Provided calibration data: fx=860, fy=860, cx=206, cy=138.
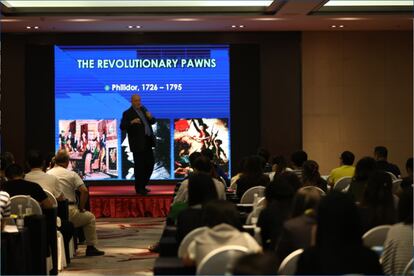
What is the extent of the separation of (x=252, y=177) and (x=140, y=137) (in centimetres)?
441

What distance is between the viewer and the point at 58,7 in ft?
44.4

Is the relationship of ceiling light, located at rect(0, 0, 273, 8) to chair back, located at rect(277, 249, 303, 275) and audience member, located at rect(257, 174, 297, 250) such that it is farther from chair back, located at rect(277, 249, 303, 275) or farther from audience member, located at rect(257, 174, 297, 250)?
chair back, located at rect(277, 249, 303, 275)

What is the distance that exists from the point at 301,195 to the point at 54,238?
3.82 m

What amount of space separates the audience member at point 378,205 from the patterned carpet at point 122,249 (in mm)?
2933

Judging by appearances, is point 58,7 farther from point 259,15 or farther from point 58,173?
point 58,173

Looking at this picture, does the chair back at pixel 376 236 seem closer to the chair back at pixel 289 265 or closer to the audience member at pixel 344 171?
the chair back at pixel 289 265

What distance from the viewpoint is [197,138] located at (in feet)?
52.6

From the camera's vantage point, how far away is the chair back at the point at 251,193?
906 cm

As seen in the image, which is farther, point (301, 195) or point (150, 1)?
point (150, 1)

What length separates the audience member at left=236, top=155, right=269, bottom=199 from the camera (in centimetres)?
959

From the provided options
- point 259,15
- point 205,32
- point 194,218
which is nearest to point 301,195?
point 194,218

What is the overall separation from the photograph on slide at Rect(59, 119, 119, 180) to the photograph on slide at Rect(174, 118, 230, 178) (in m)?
1.15

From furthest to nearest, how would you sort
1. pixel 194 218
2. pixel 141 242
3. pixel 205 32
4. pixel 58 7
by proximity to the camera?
pixel 205 32, pixel 58 7, pixel 141 242, pixel 194 218

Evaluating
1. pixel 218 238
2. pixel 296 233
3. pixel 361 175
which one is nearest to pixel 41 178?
pixel 361 175
